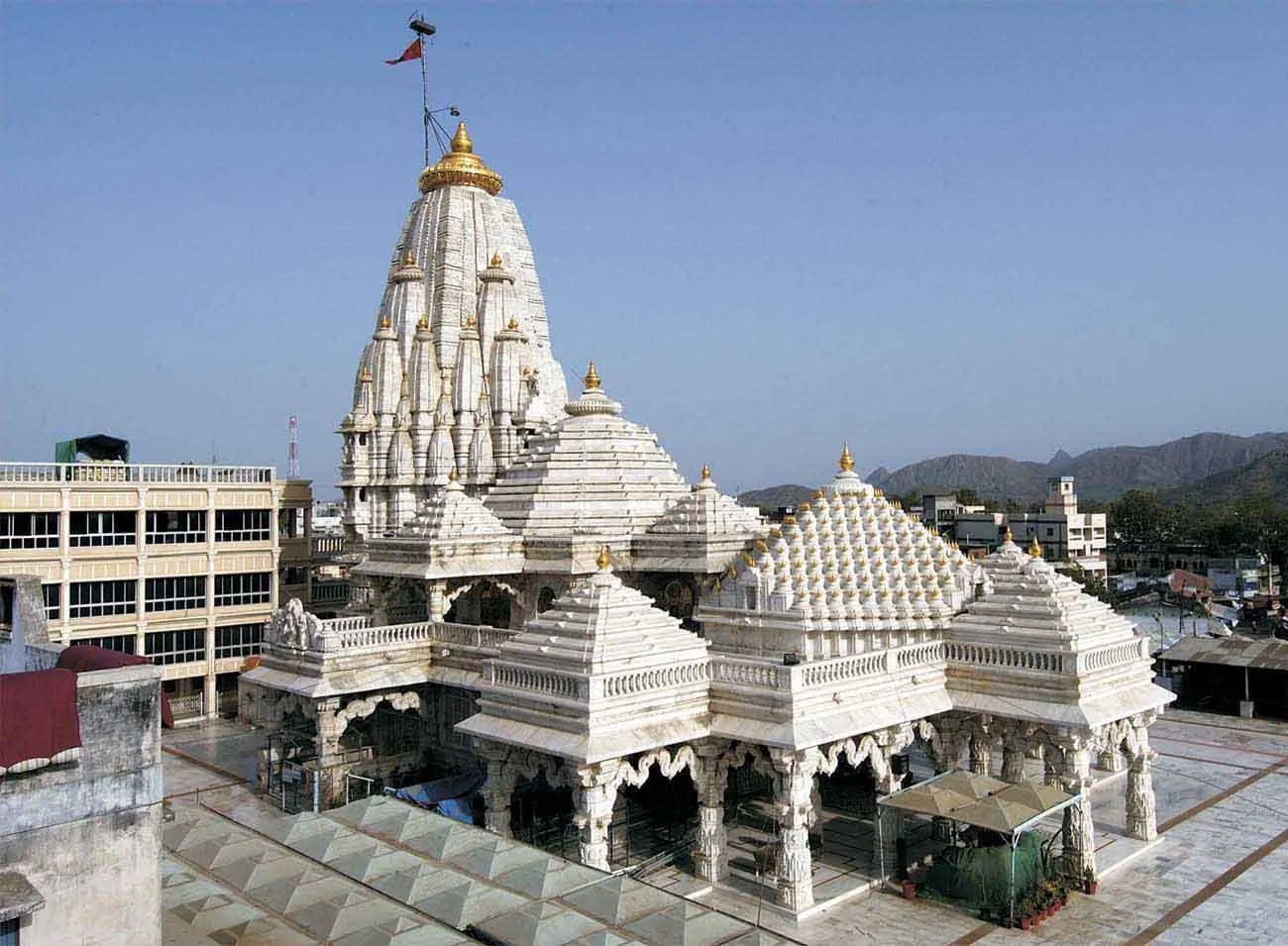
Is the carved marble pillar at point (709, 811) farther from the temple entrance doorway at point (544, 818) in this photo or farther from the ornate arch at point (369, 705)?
the ornate arch at point (369, 705)

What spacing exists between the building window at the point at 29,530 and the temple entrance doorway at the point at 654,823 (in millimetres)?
21696

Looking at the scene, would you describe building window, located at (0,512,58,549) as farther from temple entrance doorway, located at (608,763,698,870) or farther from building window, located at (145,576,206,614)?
temple entrance doorway, located at (608,763,698,870)

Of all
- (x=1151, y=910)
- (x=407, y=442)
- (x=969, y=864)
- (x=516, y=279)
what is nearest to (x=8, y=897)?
(x=969, y=864)

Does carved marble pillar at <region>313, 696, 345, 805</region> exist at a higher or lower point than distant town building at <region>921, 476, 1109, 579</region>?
lower

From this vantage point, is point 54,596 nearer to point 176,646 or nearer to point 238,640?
point 176,646

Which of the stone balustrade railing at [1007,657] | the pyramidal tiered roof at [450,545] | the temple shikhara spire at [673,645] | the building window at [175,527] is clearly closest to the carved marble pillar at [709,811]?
the temple shikhara spire at [673,645]

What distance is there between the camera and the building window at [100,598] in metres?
36.5

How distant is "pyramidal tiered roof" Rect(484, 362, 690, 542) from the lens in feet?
105

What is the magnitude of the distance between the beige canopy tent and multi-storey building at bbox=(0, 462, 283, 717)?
1051 inches

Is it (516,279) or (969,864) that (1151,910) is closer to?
(969,864)

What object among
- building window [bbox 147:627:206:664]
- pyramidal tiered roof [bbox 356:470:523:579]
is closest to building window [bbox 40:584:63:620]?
building window [bbox 147:627:206:664]

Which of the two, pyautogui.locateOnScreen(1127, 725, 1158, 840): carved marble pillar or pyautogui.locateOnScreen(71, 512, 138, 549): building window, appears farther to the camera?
pyautogui.locateOnScreen(71, 512, 138, 549): building window

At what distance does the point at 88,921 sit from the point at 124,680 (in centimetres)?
235

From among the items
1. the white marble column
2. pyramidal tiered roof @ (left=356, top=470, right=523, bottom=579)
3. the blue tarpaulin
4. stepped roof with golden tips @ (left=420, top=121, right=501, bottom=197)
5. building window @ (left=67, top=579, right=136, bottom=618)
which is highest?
stepped roof with golden tips @ (left=420, top=121, right=501, bottom=197)
